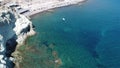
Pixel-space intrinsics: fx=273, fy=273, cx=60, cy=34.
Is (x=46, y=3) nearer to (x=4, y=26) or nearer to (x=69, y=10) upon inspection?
(x=69, y=10)

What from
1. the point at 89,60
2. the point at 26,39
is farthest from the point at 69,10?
the point at 89,60

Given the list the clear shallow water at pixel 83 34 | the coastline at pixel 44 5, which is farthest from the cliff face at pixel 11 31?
the coastline at pixel 44 5

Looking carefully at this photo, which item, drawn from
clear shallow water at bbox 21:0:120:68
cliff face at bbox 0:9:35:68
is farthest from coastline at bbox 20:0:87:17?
cliff face at bbox 0:9:35:68

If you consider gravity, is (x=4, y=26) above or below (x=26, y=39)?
above

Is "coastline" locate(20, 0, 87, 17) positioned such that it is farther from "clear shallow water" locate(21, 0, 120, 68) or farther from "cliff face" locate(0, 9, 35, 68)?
→ "cliff face" locate(0, 9, 35, 68)

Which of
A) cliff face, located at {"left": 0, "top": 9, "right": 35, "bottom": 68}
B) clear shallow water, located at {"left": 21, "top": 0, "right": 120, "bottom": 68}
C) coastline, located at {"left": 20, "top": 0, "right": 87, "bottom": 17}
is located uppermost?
cliff face, located at {"left": 0, "top": 9, "right": 35, "bottom": 68}

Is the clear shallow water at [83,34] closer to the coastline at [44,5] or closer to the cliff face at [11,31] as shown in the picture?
the coastline at [44,5]
